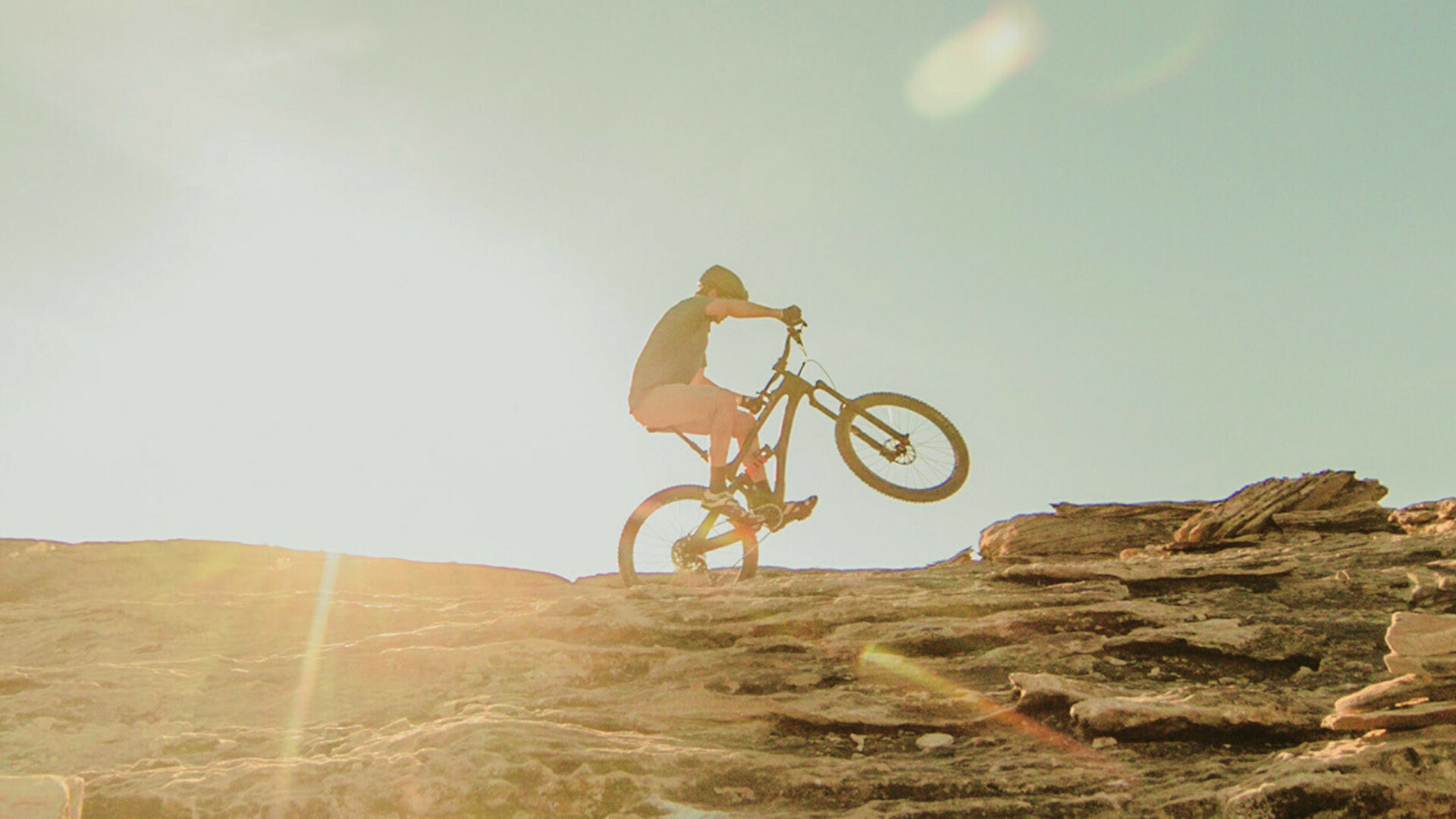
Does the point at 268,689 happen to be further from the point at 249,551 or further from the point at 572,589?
the point at 249,551

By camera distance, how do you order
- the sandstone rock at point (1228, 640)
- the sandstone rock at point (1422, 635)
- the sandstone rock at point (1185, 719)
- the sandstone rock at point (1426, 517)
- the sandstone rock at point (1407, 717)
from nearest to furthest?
the sandstone rock at point (1407, 717), the sandstone rock at point (1185, 719), the sandstone rock at point (1422, 635), the sandstone rock at point (1228, 640), the sandstone rock at point (1426, 517)

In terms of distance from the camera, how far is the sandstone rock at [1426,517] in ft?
34.3

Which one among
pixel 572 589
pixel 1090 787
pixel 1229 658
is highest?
pixel 572 589

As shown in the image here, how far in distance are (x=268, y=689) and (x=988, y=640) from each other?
5.55 m

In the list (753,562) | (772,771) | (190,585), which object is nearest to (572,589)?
(753,562)

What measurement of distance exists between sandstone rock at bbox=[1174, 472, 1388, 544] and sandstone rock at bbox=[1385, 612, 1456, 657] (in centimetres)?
562

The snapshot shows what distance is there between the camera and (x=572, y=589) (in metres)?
12.7

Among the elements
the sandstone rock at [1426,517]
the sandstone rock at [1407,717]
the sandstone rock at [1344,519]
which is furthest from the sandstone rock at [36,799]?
the sandstone rock at [1344,519]

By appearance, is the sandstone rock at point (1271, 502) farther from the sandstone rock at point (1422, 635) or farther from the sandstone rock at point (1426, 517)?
the sandstone rock at point (1422, 635)

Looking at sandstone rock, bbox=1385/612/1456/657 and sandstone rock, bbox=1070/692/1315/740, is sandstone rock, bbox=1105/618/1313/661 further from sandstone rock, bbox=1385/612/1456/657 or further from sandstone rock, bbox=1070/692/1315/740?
sandstone rock, bbox=1070/692/1315/740

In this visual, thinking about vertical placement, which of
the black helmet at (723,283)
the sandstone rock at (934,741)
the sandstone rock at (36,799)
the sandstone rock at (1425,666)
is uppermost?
the black helmet at (723,283)

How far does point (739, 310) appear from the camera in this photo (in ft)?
34.6

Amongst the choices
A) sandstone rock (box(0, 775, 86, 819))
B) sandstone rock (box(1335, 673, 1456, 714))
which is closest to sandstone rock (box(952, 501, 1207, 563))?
sandstone rock (box(1335, 673, 1456, 714))

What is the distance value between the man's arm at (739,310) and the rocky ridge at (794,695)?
2862 mm
